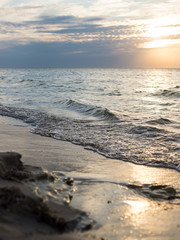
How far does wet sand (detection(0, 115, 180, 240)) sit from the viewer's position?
2.33m

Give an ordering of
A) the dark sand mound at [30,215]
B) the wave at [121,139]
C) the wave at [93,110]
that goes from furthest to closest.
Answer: the wave at [93,110] < the wave at [121,139] < the dark sand mound at [30,215]

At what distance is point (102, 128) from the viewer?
8.98 meters

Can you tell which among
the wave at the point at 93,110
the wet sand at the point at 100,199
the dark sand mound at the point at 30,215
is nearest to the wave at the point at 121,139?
the wet sand at the point at 100,199

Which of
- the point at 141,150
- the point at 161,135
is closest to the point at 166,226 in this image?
the point at 141,150

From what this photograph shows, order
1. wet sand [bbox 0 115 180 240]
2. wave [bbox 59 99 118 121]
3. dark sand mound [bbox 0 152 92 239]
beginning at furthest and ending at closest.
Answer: wave [bbox 59 99 118 121] → wet sand [bbox 0 115 180 240] → dark sand mound [bbox 0 152 92 239]

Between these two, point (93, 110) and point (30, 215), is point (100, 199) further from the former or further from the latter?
point (93, 110)

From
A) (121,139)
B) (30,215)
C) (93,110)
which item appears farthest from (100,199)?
(93,110)

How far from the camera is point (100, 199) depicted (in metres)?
3.22

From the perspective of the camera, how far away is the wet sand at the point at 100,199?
7.66 feet

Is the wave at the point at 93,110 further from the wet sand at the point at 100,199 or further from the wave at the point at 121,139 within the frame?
the wet sand at the point at 100,199

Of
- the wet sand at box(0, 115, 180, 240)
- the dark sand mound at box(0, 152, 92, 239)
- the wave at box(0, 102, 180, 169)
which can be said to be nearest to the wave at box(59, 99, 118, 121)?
the wave at box(0, 102, 180, 169)

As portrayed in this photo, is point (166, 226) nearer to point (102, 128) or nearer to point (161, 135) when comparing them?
point (161, 135)

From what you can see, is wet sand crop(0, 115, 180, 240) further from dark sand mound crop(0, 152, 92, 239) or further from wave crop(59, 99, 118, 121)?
wave crop(59, 99, 118, 121)

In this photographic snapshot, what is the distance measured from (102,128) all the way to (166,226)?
639 cm
